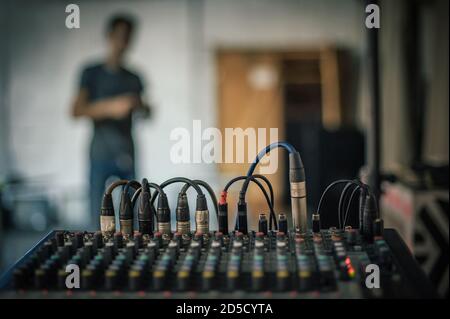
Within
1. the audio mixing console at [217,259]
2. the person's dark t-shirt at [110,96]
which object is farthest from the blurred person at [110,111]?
the audio mixing console at [217,259]

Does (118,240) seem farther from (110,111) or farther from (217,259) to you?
(110,111)

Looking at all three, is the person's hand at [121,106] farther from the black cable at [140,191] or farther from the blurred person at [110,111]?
the black cable at [140,191]

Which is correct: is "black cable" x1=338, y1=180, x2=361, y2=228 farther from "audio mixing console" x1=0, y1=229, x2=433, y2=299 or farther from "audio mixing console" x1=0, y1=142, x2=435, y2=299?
"audio mixing console" x1=0, y1=229, x2=433, y2=299

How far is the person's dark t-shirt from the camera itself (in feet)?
10.4

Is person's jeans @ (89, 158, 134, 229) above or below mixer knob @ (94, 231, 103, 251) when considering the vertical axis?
below

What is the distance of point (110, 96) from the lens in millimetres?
3281

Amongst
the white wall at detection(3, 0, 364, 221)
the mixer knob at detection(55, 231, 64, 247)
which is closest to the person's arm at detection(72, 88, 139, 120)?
the mixer knob at detection(55, 231, 64, 247)

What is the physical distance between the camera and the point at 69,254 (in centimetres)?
101

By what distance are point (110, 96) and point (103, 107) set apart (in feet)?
0.30

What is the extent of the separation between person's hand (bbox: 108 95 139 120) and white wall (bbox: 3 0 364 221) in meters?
2.85

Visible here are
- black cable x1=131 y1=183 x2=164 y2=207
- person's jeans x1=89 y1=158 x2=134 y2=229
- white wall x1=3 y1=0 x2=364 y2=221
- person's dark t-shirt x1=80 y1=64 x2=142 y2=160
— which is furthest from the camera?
white wall x1=3 y1=0 x2=364 y2=221

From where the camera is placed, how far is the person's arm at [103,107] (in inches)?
126

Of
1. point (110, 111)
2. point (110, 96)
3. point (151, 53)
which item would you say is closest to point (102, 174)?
point (110, 111)

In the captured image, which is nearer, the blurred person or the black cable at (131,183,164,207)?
the black cable at (131,183,164,207)
